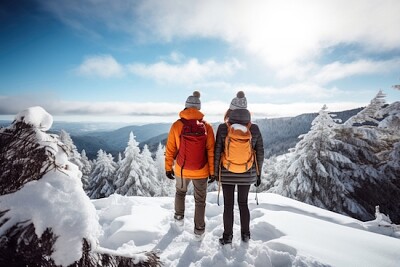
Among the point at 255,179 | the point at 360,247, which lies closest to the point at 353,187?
the point at 360,247

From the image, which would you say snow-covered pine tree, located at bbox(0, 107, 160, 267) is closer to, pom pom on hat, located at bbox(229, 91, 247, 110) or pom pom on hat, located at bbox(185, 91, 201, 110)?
pom pom on hat, located at bbox(185, 91, 201, 110)

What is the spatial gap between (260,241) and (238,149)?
178 cm

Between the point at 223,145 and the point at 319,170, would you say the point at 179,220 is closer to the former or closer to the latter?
the point at 223,145

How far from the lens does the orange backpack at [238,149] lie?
3.79m

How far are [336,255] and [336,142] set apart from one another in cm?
1224

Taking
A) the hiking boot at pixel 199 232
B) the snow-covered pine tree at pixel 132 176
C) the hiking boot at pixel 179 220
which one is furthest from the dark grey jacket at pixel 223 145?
the snow-covered pine tree at pixel 132 176

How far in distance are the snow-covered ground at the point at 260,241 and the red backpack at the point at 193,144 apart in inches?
55.1

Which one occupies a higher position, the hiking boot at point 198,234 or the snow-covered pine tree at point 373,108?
the snow-covered pine tree at point 373,108

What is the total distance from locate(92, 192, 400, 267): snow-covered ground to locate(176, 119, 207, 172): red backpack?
4.59 ft

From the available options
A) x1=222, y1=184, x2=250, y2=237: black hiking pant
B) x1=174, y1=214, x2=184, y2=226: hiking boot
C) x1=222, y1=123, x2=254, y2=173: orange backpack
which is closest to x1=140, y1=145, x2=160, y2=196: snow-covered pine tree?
x1=174, y1=214, x2=184, y2=226: hiking boot

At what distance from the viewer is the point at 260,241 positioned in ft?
13.4

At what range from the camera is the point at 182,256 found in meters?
3.61

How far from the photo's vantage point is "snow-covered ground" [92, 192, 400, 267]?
339 cm

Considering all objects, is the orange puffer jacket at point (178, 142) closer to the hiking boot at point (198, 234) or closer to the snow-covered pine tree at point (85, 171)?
the hiking boot at point (198, 234)
